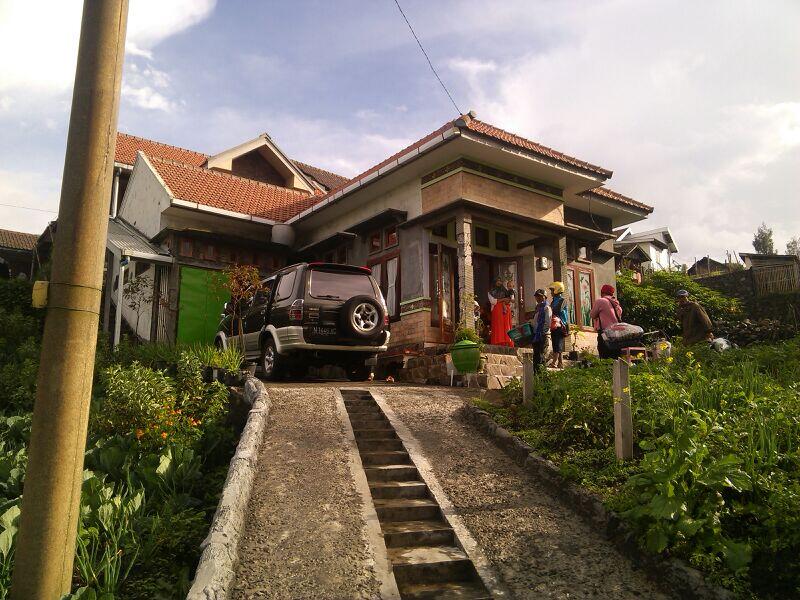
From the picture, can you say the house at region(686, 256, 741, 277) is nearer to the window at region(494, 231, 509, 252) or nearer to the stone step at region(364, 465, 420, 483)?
the window at region(494, 231, 509, 252)

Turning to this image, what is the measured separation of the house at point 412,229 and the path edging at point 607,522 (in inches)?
226

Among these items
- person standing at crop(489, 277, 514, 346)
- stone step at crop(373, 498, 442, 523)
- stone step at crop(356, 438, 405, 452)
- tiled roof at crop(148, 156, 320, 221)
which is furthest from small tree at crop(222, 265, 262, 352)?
stone step at crop(373, 498, 442, 523)

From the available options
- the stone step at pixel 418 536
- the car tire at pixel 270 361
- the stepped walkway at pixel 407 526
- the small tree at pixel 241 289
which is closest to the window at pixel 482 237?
the small tree at pixel 241 289

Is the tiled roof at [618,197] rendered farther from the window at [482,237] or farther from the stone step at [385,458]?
the stone step at [385,458]

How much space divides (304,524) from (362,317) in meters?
5.94

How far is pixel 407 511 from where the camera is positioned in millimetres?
5156

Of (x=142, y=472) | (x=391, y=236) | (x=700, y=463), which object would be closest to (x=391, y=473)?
(x=142, y=472)

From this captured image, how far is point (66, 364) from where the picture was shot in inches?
121

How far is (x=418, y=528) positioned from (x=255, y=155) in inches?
692

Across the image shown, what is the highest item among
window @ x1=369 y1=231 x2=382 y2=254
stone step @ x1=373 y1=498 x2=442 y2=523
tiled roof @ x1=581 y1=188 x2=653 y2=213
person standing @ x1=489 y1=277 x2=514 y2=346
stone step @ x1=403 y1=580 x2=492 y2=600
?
tiled roof @ x1=581 y1=188 x2=653 y2=213

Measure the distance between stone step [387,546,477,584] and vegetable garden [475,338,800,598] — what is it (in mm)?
1250

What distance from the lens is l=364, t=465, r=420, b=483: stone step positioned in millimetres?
5840

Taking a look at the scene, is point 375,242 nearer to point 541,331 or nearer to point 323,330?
point 323,330

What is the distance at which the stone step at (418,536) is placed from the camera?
4730 millimetres
